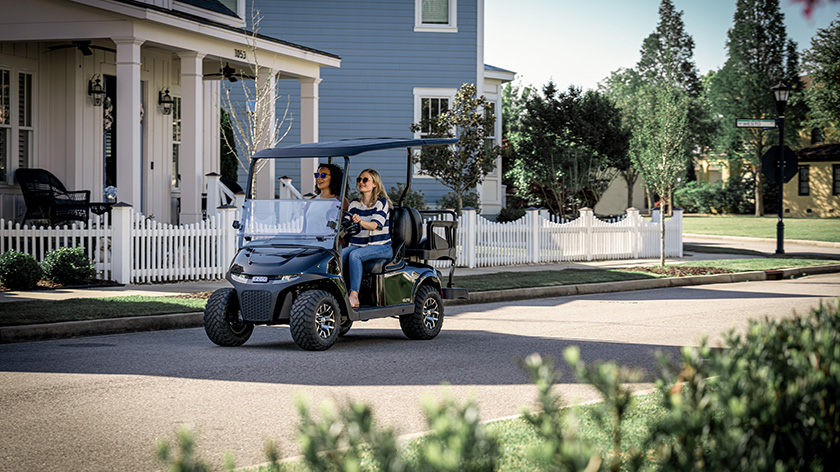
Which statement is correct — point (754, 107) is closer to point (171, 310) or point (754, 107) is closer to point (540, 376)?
point (171, 310)

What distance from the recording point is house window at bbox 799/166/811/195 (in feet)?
202

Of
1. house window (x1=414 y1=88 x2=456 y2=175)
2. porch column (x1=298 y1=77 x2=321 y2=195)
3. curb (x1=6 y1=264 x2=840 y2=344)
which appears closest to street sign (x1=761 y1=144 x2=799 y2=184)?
curb (x1=6 y1=264 x2=840 y2=344)

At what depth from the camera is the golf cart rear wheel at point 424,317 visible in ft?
34.2

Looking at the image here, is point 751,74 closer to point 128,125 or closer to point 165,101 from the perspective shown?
point 165,101

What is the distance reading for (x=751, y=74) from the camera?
6388cm

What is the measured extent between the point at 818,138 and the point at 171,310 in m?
61.0

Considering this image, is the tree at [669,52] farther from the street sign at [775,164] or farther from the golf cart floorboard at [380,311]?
the golf cart floorboard at [380,311]

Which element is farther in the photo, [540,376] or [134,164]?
[134,164]

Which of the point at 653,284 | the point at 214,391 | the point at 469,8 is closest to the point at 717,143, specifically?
the point at 469,8

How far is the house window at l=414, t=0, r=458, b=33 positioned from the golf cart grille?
19.8m

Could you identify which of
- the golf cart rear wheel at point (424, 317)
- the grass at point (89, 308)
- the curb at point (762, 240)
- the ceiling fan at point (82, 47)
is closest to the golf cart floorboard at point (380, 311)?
the golf cart rear wheel at point (424, 317)

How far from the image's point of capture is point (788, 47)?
6506 centimetres

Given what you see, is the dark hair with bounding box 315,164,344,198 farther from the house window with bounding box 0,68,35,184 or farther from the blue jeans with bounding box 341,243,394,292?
the house window with bounding box 0,68,35,184

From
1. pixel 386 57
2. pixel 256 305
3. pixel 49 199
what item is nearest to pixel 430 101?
pixel 386 57
